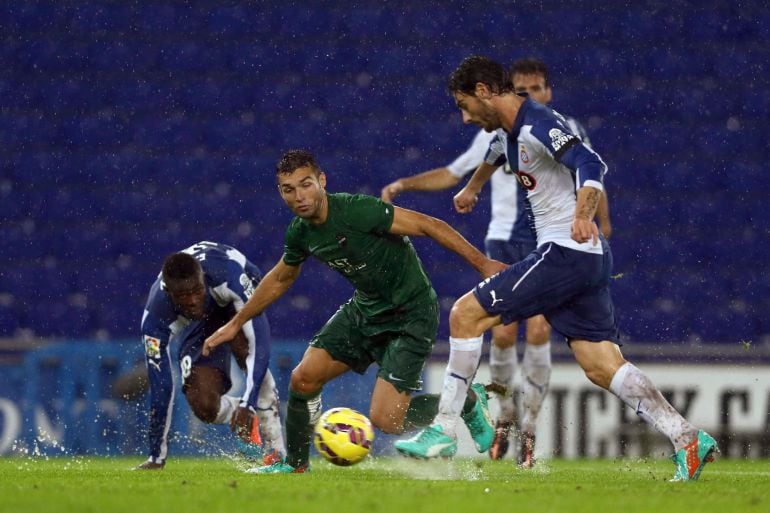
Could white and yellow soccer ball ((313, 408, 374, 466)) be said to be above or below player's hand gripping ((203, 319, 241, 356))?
below

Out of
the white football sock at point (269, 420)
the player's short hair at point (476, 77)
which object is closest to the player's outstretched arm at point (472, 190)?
the player's short hair at point (476, 77)

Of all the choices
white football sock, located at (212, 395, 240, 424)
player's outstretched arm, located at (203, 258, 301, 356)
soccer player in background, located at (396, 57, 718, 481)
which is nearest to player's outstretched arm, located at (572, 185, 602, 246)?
soccer player in background, located at (396, 57, 718, 481)

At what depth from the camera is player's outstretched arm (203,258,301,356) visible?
6.97m

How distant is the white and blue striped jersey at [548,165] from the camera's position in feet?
20.0

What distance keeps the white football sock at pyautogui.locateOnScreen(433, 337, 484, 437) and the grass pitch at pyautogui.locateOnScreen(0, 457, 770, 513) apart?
33 cm

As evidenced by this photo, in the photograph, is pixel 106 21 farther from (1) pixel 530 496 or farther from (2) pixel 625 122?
(1) pixel 530 496

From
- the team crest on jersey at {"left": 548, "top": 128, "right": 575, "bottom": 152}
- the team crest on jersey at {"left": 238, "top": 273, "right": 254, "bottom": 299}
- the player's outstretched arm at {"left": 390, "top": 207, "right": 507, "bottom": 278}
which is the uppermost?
the team crest on jersey at {"left": 548, "top": 128, "right": 575, "bottom": 152}

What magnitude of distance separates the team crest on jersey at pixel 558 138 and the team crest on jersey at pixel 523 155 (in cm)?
18

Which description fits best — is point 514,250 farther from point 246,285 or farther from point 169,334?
point 169,334

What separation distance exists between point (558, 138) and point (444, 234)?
0.83 meters

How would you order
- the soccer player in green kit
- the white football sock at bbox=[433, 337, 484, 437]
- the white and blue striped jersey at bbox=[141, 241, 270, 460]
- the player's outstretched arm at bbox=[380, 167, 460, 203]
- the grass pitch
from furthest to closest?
the player's outstretched arm at bbox=[380, 167, 460, 203]
the white and blue striped jersey at bbox=[141, 241, 270, 460]
the soccer player in green kit
the white football sock at bbox=[433, 337, 484, 437]
the grass pitch

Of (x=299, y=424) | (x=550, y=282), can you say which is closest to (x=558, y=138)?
(x=550, y=282)

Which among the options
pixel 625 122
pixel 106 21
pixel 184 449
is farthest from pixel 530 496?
pixel 106 21

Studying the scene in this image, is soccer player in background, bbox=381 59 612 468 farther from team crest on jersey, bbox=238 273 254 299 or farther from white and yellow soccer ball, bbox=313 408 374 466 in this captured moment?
white and yellow soccer ball, bbox=313 408 374 466
